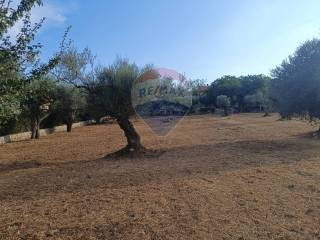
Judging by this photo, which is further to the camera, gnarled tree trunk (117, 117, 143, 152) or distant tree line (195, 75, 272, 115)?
distant tree line (195, 75, 272, 115)

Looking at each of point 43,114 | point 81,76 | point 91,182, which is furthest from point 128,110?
point 43,114

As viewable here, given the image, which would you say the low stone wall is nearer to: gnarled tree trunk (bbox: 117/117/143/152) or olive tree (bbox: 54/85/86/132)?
olive tree (bbox: 54/85/86/132)

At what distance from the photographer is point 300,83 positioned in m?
18.3

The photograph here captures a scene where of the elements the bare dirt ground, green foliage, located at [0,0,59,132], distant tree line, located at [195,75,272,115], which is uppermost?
distant tree line, located at [195,75,272,115]

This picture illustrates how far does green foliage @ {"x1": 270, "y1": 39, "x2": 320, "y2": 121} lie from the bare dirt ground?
5.70m

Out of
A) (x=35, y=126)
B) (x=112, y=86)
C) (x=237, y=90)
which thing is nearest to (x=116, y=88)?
(x=112, y=86)

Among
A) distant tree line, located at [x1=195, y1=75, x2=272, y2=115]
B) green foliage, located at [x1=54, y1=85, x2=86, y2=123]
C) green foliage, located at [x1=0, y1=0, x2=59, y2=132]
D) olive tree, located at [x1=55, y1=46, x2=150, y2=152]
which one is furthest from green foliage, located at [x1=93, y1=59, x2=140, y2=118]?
distant tree line, located at [x1=195, y1=75, x2=272, y2=115]

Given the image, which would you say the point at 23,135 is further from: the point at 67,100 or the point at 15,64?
the point at 15,64

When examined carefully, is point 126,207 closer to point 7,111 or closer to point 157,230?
point 157,230

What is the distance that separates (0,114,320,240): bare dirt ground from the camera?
19.0ft

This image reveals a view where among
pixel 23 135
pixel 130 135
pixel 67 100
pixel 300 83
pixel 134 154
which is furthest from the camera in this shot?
pixel 67 100

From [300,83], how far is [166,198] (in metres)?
12.6

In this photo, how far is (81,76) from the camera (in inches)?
570

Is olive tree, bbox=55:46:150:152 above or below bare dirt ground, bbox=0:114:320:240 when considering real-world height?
above
